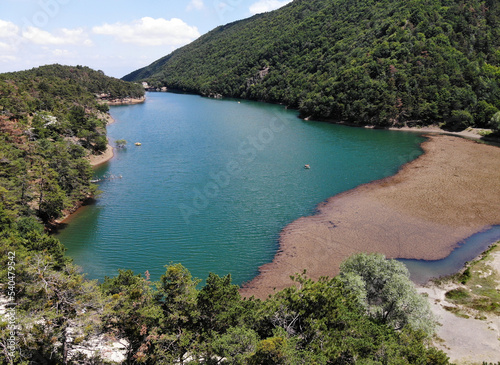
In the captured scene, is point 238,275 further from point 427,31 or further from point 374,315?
point 427,31

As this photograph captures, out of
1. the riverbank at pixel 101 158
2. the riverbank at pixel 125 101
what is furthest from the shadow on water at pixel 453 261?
the riverbank at pixel 125 101

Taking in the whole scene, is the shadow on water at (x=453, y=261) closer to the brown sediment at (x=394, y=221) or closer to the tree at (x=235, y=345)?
the brown sediment at (x=394, y=221)

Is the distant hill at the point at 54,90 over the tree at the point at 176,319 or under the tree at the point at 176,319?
over

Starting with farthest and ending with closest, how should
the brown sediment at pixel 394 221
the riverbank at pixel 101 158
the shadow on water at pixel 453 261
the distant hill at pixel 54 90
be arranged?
the riverbank at pixel 101 158, the distant hill at pixel 54 90, the brown sediment at pixel 394 221, the shadow on water at pixel 453 261

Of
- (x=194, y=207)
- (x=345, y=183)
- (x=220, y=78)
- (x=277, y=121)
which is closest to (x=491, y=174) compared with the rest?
(x=345, y=183)

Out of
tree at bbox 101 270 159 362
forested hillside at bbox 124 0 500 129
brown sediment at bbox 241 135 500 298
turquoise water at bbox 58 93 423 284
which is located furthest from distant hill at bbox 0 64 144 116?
forested hillside at bbox 124 0 500 129

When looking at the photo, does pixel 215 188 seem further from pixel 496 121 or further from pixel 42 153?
pixel 496 121

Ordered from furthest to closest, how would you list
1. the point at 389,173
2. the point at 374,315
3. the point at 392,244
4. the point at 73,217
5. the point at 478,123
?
the point at 478,123 < the point at 389,173 < the point at 73,217 < the point at 392,244 < the point at 374,315
